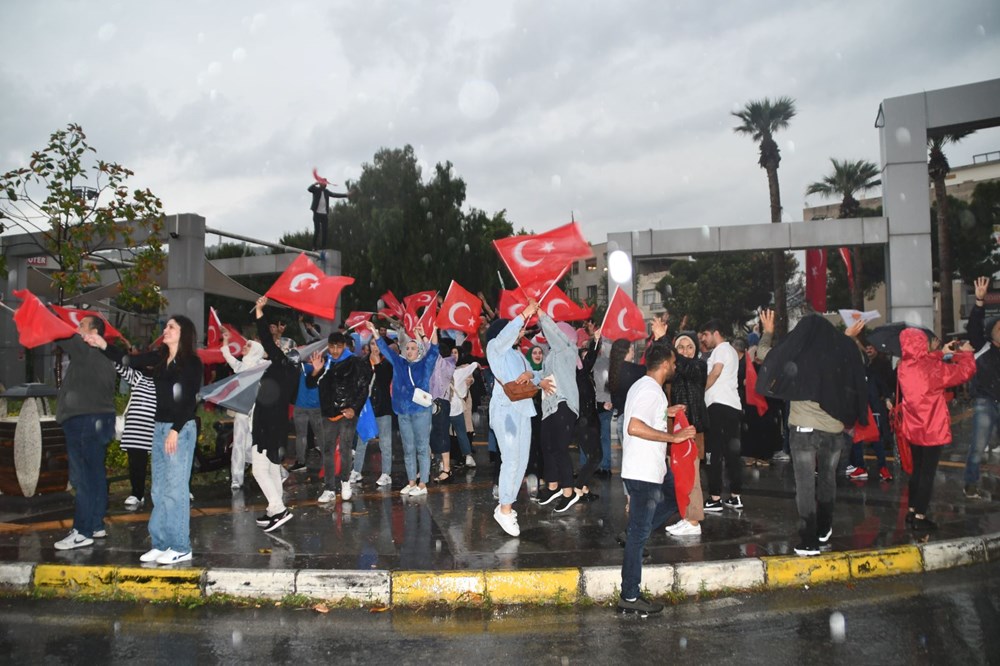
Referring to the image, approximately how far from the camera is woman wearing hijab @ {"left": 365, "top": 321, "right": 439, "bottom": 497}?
8.45 m

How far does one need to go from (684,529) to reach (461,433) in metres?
4.70

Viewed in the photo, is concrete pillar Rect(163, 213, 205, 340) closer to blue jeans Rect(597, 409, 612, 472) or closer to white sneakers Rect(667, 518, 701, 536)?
blue jeans Rect(597, 409, 612, 472)

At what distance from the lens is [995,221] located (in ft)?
132

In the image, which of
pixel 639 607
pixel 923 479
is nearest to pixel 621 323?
pixel 923 479

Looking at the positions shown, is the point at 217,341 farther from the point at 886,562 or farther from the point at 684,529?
the point at 886,562

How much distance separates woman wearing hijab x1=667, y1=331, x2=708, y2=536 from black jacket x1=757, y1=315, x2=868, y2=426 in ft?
2.59

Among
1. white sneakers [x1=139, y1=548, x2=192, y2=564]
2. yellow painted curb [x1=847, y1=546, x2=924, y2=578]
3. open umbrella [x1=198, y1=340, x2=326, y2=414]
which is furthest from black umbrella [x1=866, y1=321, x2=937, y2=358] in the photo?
white sneakers [x1=139, y1=548, x2=192, y2=564]

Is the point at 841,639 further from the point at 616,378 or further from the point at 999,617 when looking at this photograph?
the point at 616,378

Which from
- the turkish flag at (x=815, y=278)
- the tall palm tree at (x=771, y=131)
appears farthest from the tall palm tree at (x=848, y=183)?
the turkish flag at (x=815, y=278)

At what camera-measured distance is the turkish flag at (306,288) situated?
7.97 metres

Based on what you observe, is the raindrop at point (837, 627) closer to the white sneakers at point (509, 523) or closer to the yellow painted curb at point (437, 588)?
the yellow painted curb at point (437, 588)

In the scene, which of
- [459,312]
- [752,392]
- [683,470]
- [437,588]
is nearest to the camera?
[437,588]

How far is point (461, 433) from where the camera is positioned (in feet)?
35.0

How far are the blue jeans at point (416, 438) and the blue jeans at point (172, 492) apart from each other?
9.67ft
